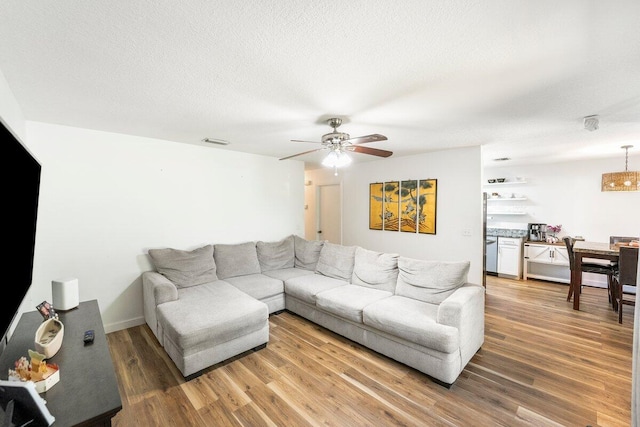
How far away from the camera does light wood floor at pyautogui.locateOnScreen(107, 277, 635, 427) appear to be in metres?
1.86

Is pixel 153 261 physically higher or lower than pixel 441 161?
lower

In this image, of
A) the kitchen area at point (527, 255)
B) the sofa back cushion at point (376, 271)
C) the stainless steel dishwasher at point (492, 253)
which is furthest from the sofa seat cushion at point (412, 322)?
the stainless steel dishwasher at point (492, 253)

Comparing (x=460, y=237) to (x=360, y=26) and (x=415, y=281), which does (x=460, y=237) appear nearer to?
(x=415, y=281)

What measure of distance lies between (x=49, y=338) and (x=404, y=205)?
448cm

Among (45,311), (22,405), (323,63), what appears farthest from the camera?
(45,311)

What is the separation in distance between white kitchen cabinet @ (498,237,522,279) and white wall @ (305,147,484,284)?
2.08 metres

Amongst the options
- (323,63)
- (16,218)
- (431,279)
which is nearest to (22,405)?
(16,218)

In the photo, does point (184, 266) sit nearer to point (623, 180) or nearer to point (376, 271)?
point (376, 271)

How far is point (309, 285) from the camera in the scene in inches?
136

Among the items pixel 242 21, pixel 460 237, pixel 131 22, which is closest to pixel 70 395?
pixel 131 22

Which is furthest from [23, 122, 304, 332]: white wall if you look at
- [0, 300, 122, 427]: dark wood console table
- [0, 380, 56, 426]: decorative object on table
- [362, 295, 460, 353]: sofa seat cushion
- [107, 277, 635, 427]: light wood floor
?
[362, 295, 460, 353]: sofa seat cushion

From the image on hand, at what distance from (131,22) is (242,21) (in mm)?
527

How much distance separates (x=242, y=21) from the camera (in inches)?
49.9

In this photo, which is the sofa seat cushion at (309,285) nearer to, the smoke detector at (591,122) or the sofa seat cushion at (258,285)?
the sofa seat cushion at (258,285)
